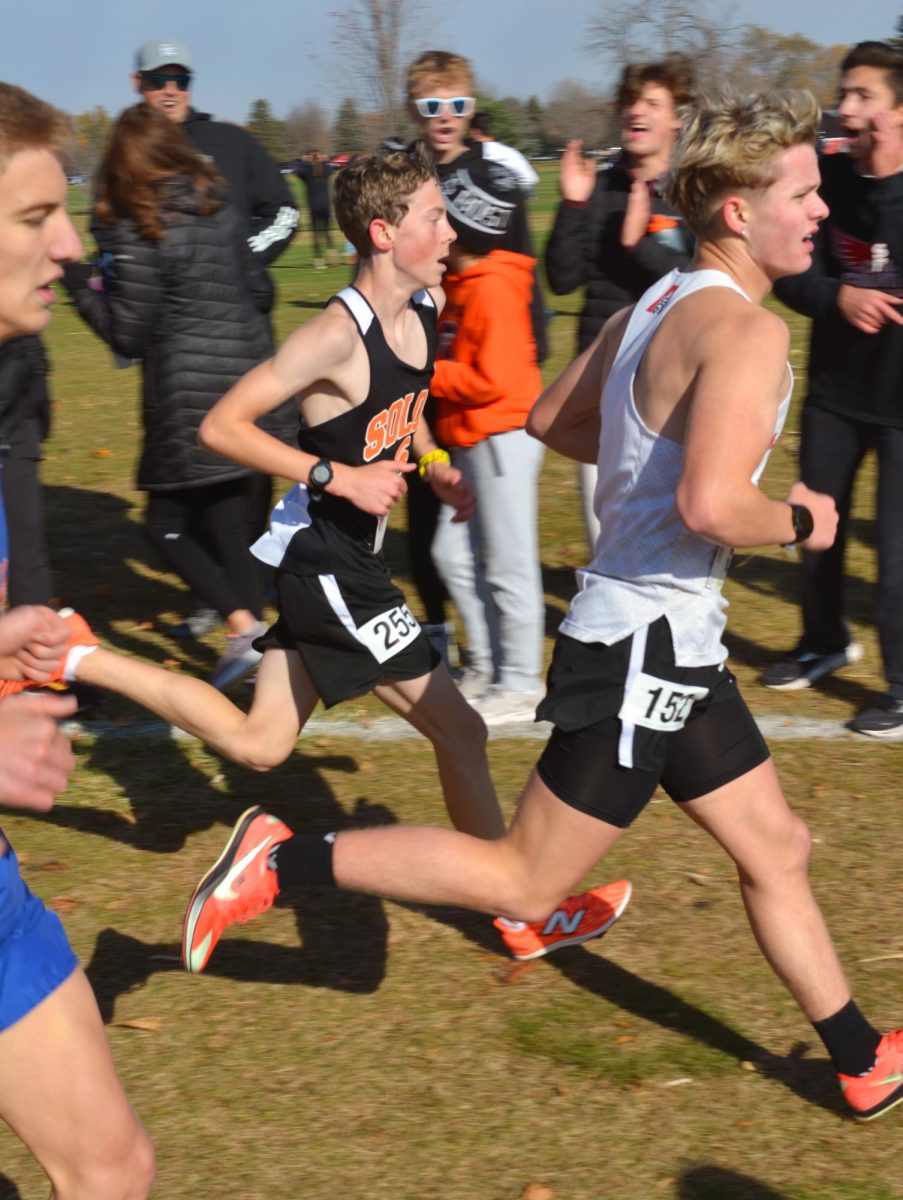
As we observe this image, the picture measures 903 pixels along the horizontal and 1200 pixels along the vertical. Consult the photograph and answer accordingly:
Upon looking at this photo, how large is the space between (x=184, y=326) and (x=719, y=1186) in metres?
4.11

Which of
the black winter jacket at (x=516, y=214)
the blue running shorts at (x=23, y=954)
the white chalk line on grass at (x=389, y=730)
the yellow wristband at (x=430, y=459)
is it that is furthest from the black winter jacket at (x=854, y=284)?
the blue running shorts at (x=23, y=954)

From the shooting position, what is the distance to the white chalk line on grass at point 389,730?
231 inches

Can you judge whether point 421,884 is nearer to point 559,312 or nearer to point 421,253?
point 421,253

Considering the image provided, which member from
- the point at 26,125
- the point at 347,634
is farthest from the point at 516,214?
the point at 26,125

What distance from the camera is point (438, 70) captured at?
611 centimetres

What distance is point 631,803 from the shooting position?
133 inches

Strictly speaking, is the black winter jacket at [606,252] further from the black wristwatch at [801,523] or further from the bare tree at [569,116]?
the bare tree at [569,116]

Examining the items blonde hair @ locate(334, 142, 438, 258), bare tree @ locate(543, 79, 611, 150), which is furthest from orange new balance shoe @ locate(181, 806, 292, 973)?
bare tree @ locate(543, 79, 611, 150)

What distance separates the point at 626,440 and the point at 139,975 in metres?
2.09

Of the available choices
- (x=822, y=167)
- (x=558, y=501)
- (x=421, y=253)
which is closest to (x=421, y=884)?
(x=421, y=253)

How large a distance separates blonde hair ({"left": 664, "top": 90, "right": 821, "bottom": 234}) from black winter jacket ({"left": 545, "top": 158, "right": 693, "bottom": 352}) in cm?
291

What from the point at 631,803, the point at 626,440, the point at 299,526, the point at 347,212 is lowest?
the point at 631,803

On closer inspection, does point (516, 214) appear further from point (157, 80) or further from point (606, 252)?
point (157, 80)

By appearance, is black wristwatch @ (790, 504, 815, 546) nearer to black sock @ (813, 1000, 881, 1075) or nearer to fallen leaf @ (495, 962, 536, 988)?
black sock @ (813, 1000, 881, 1075)
